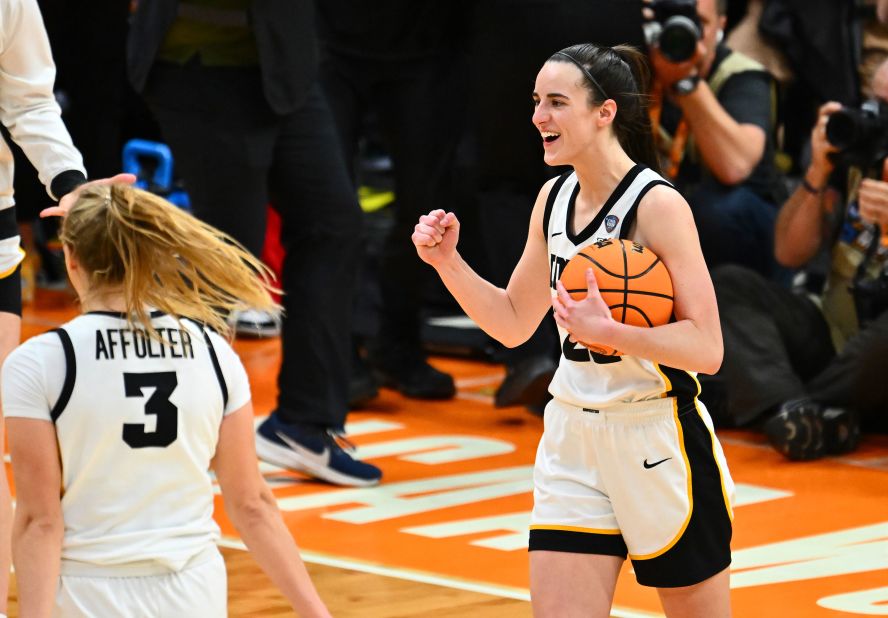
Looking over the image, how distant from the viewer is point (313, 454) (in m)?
5.58

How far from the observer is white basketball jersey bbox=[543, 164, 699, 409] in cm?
330

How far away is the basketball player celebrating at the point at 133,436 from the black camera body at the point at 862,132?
378cm

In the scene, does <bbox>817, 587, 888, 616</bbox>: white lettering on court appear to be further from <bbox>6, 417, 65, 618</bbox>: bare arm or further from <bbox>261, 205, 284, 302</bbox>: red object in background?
<bbox>261, 205, 284, 302</bbox>: red object in background

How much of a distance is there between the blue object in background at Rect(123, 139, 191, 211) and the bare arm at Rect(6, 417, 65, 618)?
6.54m

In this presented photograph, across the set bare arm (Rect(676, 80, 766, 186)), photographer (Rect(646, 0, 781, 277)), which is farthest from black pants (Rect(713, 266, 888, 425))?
bare arm (Rect(676, 80, 766, 186))

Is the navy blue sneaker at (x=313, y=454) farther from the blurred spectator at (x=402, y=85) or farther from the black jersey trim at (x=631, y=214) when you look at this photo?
the black jersey trim at (x=631, y=214)

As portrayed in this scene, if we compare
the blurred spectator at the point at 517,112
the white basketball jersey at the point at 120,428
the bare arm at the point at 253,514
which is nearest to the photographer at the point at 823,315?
the blurred spectator at the point at 517,112

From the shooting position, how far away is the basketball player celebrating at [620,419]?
323 cm

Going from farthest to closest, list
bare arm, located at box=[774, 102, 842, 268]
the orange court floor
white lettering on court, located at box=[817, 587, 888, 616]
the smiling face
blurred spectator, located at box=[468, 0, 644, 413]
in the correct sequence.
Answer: bare arm, located at box=[774, 102, 842, 268]
blurred spectator, located at box=[468, 0, 644, 413]
the orange court floor
white lettering on court, located at box=[817, 587, 888, 616]
the smiling face

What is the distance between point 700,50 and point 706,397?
1.40 meters

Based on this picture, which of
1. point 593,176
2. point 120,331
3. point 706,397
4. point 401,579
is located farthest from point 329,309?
point 120,331

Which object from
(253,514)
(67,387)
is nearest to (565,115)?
(253,514)

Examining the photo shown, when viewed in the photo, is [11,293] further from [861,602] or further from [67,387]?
[861,602]

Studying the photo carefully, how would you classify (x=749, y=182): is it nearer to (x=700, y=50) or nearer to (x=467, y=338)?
(x=700, y=50)
